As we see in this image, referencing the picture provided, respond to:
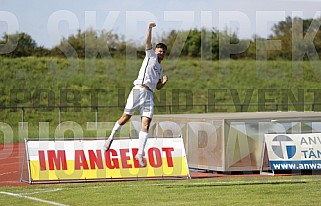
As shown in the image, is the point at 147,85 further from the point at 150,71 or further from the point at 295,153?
the point at 295,153

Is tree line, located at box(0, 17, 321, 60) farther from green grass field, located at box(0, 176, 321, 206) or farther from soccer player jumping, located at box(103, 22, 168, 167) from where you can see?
soccer player jumping, located at box(103, 22, 168, 167)

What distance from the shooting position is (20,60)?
4603 centimetres

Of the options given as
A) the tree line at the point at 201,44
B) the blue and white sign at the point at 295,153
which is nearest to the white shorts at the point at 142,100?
the blue and white sign at the point at 295,153

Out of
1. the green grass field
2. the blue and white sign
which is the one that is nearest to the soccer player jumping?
the green grass field

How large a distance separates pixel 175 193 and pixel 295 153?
500 cm

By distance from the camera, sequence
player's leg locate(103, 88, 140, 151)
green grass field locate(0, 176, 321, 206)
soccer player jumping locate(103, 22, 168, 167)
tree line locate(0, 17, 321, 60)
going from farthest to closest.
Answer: tree line locate(0, 17, 321, 60), soccer player jumping locate(103, 22, 168, 167), player's leg locate(103, 88, 140, 151), green grass field locate(0, 176, 321, 206)

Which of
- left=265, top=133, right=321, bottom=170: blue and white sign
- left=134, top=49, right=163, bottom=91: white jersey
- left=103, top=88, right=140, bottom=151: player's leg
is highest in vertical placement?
left=134, top=49, right=163, bottom=91: white jersey

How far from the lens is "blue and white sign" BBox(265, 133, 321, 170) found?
18141mm

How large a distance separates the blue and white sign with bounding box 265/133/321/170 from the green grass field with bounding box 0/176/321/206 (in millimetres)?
1258

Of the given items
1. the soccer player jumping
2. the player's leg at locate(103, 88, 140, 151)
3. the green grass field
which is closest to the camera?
the green grass field

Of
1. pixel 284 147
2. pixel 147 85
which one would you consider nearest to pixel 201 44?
pixel 284 147

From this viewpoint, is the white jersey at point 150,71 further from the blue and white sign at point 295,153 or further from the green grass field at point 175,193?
the blue and white sign at point 295,153

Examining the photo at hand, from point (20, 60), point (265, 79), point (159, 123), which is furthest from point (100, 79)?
point (159, 123)

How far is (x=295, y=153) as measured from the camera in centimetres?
1814
